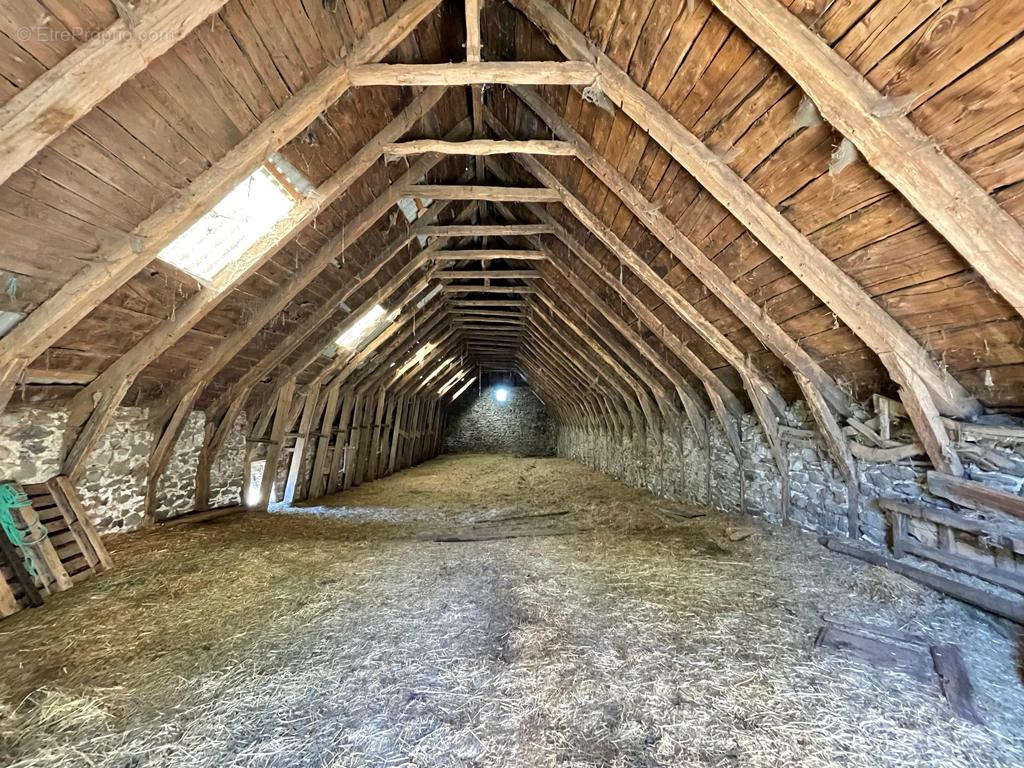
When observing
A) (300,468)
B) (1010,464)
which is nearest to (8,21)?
(1010,464)

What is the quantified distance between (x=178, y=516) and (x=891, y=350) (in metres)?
7.81

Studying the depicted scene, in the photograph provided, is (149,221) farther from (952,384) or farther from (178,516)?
(952,384)

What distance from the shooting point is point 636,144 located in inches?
126

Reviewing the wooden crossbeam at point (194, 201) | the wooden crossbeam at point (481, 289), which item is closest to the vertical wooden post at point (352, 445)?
the wooden crossbeam at point (481, 289)

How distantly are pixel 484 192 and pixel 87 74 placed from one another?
10.7ft

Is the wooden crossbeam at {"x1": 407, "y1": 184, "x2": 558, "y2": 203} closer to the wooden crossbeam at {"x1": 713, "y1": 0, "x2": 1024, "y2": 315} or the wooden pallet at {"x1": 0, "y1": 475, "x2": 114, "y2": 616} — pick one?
the wooden crossbeam at {"x1": 713, "y1": 0, "x2": 1024, "y2": 315}

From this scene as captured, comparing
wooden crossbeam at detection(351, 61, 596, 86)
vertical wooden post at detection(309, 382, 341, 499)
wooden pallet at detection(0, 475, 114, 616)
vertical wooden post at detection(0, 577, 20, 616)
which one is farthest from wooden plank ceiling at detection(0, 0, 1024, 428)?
vertical wooden post at detection(309, 382, 341, 499)

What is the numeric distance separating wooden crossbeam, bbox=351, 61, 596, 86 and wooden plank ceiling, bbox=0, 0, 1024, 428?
0.19m

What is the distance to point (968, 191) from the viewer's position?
1.99m

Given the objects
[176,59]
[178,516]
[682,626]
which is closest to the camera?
[176,59]

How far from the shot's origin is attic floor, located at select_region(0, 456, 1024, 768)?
1778mm

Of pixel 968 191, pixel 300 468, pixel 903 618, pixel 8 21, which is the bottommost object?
pixel 903 618

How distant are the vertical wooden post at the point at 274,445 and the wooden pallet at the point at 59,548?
2755 mm

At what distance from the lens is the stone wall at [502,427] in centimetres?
1847
